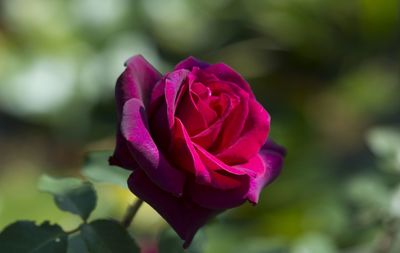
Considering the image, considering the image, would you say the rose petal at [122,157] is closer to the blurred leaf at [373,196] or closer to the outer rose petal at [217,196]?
the outer rose petal at [217,196]

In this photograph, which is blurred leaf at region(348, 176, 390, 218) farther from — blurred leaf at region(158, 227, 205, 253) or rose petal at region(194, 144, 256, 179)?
rose petal at region(194, 144, 256, 179)

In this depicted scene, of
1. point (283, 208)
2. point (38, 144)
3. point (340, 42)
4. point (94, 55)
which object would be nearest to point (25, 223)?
point (283, 208)

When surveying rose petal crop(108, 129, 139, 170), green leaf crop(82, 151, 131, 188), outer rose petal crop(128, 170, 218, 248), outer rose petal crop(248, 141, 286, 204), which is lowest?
green leaf crop(82, 151, 131, 188)

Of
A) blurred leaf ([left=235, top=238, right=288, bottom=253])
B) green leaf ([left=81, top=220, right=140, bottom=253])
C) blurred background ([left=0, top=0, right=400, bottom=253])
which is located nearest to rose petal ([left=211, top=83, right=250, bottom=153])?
green leaf ([left=81, top=220, right=140, bottom=253])

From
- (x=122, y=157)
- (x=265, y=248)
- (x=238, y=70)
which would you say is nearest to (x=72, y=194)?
(x=122, y=157)

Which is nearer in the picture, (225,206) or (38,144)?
(225,206)

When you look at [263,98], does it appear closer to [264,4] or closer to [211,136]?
[264,4]
